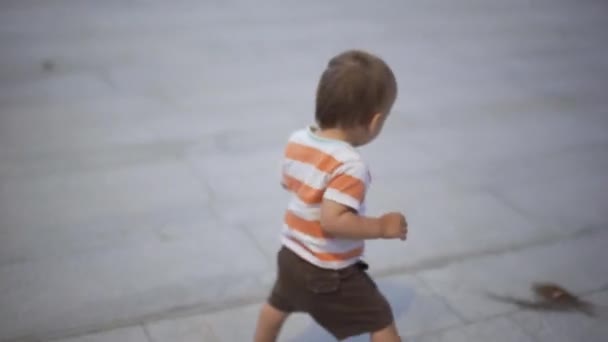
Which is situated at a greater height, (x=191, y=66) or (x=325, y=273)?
(x=325, y=273)

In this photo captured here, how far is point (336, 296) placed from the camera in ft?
6.96

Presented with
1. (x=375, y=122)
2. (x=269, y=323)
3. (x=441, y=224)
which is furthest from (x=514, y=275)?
(x=375, y=122)

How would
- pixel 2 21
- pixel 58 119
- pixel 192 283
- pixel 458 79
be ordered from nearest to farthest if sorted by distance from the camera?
pixel 192 283 < pixel 58 119 < pixel 458 79 < pixel 2 21

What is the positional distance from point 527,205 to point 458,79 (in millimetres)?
1633

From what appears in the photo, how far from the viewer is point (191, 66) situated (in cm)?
504

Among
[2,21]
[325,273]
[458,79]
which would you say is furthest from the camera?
[2,21]

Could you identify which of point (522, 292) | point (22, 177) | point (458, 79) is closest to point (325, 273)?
point (522, 292)

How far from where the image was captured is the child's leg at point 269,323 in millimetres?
2309

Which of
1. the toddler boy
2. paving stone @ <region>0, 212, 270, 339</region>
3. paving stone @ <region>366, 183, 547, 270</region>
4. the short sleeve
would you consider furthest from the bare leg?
paving stone @ <region>366, 183, 547, 270</region>

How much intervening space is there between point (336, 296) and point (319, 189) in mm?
299

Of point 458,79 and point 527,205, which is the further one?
point 458,79

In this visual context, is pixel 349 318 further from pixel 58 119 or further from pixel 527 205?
pixel 58 119

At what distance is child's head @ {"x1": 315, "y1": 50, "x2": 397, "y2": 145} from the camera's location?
1950 millimetres

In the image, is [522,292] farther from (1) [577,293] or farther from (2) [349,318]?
(2) [349,318]
